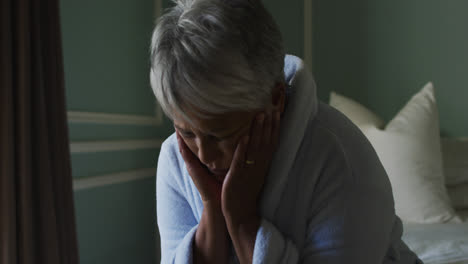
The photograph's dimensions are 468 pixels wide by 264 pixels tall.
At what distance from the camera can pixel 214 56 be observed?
0.78m

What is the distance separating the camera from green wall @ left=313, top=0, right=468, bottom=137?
2.40m

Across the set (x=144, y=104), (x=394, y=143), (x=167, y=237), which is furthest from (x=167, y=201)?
(x=394, y=143)

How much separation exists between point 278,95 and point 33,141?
796 mm

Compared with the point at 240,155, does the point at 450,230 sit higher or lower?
lower

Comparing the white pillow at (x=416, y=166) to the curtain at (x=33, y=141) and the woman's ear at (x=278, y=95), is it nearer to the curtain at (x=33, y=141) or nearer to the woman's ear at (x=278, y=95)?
the woman's ear at (x=278, y=95)

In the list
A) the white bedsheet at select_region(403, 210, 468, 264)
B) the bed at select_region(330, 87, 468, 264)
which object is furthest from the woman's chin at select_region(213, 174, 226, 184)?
the bed at select_region(330, 87, 468, 264)

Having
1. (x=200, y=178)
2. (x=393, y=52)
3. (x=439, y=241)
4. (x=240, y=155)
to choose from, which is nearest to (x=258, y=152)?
(x=240, y=155)

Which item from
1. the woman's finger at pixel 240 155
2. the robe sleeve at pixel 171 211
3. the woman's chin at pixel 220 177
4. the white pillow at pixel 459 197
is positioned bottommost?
the white pillow at pixel 459 197

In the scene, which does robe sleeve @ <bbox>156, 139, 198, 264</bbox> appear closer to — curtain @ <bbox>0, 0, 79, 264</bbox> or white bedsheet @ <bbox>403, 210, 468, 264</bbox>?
curtain @ <bbox>0, 0, 79, 264</bbox>

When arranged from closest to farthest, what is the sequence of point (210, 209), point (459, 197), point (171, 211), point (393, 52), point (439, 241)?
point (210, 209) → point (171, 211) → point (439, 241) → point (459, 197) → point (393, 52)

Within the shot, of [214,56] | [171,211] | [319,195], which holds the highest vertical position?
[214,56]

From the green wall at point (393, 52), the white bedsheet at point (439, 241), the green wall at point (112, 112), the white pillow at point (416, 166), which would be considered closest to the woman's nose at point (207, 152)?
the green wall at point (112, 112)

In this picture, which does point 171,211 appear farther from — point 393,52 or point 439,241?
point 393,52

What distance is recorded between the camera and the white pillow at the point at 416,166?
77.6 inches
